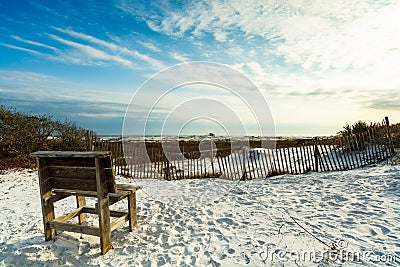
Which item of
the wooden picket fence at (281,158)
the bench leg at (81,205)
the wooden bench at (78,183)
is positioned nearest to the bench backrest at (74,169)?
the wooden bench at (78,183)

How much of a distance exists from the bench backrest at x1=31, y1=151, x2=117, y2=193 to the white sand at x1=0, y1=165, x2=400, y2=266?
3.17 feet

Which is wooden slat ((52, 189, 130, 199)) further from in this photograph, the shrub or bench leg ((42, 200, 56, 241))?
the shrub

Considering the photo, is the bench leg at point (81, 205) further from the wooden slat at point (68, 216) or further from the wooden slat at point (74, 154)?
the wooden slat at point (74, 154)

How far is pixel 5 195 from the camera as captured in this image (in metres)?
6.81

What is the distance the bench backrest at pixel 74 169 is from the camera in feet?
11.3

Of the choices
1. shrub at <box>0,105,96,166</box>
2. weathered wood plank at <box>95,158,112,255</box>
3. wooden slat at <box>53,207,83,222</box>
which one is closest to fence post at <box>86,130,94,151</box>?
shrub at <box>0,105,96,166</box>

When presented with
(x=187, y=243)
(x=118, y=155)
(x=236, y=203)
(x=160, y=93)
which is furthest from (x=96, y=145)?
(x=187, y=243)

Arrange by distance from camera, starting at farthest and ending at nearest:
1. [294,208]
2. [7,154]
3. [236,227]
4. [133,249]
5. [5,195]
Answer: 1. [7,154]
2. [5,195]
3. [294,208]
4. [236,227]
5. [133,249]

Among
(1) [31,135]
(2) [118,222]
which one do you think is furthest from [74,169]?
→ (1) [31,135]

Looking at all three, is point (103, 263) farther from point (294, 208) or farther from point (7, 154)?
point (7, 154)

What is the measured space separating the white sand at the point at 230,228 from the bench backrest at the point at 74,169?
968mm

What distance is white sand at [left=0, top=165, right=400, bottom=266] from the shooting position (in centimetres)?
341

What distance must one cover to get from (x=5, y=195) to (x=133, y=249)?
5.43 m

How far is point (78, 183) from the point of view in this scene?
365 centimetres
